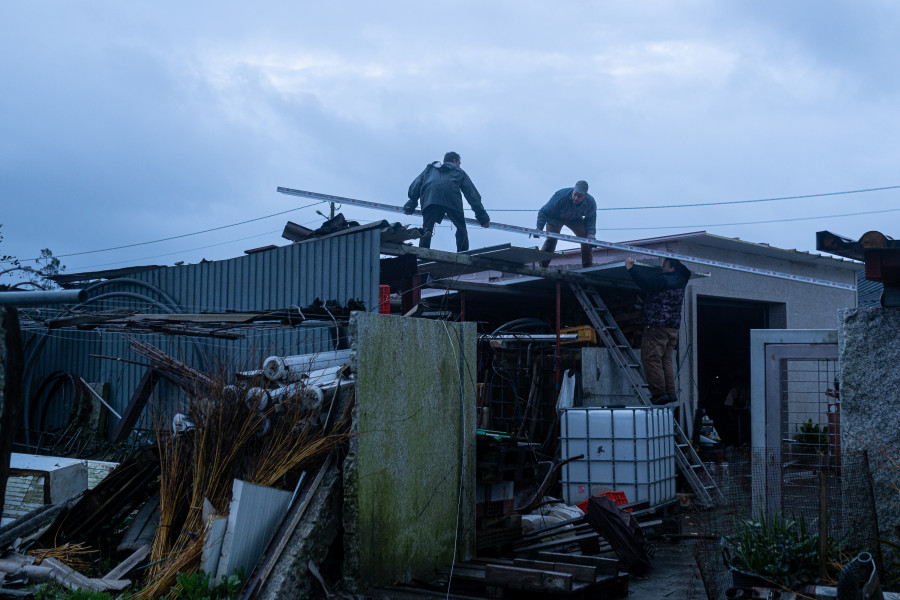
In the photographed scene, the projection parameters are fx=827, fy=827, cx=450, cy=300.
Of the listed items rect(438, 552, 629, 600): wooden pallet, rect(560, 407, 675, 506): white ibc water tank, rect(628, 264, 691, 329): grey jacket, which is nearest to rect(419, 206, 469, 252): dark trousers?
rect(628, 264, 691, 329): grey jacket

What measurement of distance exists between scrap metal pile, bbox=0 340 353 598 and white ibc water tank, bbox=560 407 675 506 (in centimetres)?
400

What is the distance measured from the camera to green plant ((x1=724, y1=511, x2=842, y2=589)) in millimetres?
5156

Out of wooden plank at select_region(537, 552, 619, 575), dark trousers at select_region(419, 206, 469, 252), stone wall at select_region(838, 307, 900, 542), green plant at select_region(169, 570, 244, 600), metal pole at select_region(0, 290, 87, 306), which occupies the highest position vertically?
dark trousers at select_region(419, 206, 469, 252)

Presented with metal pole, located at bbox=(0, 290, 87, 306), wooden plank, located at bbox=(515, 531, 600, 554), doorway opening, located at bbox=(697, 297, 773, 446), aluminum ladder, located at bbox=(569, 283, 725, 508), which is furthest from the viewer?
doorway opening, located at bbox=(697, 297, 773, 446)

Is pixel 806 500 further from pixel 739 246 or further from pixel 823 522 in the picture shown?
pixel 739 246

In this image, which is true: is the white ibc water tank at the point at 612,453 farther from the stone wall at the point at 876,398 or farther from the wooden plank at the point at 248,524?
the wooden plank at the point at 248,524

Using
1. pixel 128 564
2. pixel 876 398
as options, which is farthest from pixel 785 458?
pixel 128 564

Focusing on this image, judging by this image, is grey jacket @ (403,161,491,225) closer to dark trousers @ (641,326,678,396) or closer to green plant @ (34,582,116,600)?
dark trousers @ (641,326,678,396)

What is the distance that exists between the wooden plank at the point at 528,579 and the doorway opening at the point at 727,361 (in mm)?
8961

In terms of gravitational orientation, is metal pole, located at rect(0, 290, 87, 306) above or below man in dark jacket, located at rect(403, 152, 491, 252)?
below

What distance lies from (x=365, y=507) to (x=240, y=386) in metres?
1.33

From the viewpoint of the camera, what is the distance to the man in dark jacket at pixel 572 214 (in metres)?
12.0

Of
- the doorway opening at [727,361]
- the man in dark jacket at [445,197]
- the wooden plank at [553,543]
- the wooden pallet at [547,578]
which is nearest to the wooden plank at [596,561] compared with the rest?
the wooden pallet at [547,578]

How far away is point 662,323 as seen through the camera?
1150 cm
